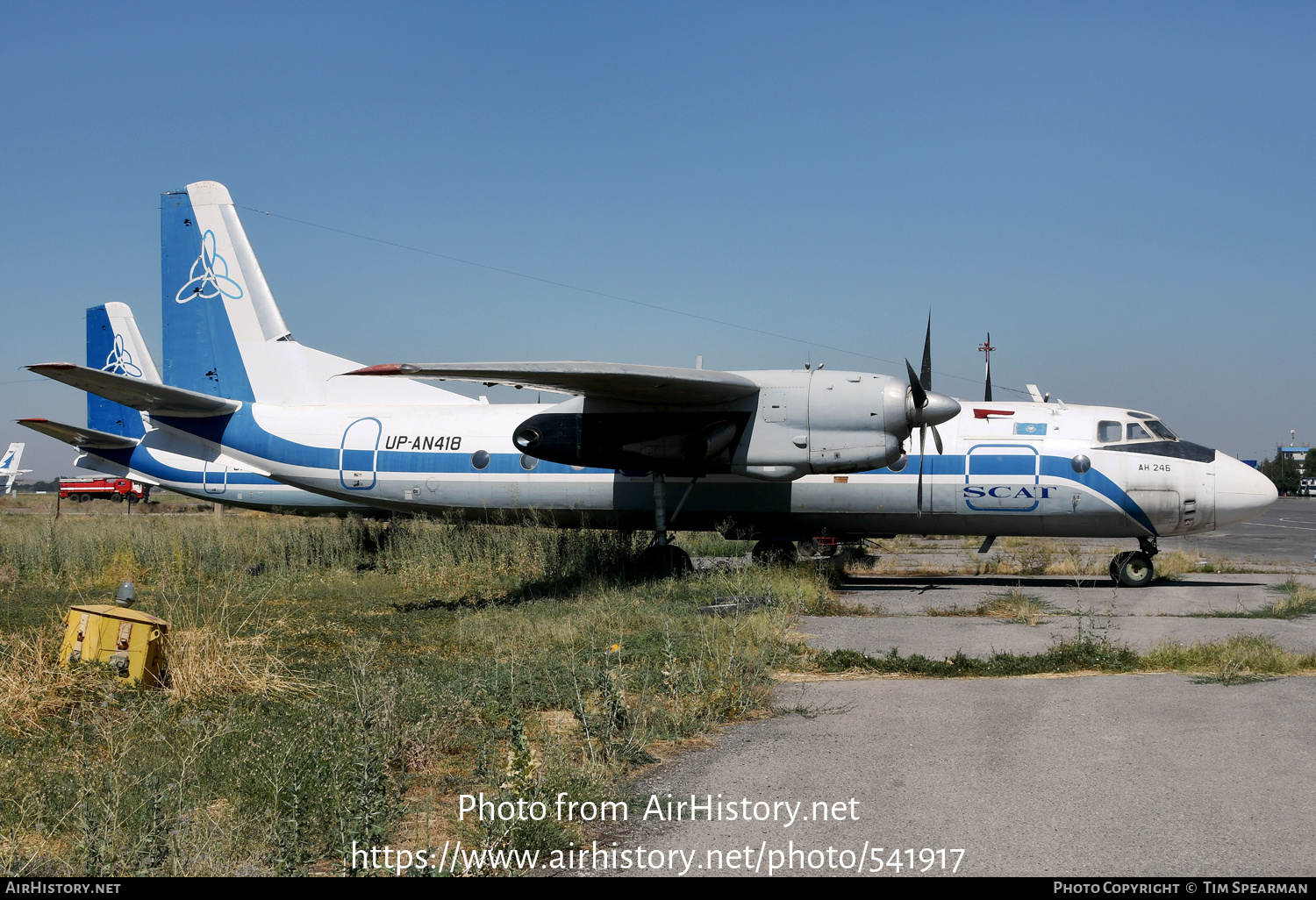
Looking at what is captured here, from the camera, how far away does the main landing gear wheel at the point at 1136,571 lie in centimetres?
1627

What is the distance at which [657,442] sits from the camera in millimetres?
15211

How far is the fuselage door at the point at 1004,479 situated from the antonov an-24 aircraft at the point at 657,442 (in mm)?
32

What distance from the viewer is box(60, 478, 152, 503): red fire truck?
181 feet

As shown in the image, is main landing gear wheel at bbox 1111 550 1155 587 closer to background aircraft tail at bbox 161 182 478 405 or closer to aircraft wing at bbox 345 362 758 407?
aircraft wing at bbox 345 362 758 407

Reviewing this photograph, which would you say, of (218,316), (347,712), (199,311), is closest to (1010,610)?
(347,712)

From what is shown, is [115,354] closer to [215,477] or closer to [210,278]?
[215,477]

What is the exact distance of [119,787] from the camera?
4805mm

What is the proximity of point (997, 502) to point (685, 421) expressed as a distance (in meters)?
5.65

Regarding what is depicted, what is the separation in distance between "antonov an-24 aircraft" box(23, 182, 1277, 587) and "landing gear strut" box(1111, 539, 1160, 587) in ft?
0.14

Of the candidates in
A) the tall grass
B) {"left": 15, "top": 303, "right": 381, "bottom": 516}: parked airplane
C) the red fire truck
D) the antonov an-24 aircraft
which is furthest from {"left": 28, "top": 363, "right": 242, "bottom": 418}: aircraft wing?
the red fire truck

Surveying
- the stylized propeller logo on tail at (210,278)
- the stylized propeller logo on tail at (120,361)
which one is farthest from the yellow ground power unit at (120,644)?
the stylized propeller logo on tail at (120,361)

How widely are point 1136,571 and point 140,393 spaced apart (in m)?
17.7
